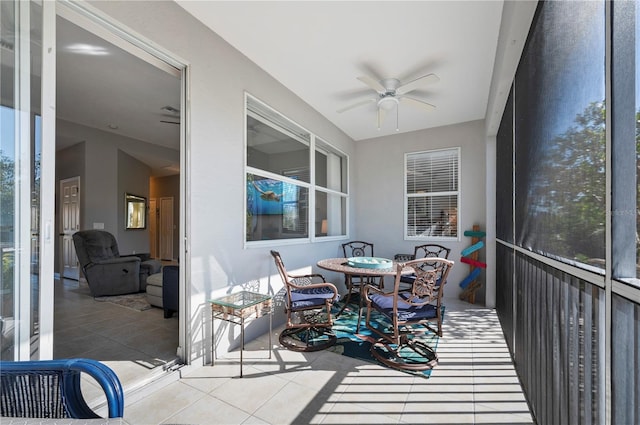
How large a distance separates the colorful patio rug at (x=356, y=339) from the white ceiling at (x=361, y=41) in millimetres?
2980

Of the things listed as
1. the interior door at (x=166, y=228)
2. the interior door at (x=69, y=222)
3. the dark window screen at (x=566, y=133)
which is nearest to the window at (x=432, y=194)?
the dark window screen at (x=566, y=133)

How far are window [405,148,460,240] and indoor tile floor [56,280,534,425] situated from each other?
2414mm

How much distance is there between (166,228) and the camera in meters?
8.85

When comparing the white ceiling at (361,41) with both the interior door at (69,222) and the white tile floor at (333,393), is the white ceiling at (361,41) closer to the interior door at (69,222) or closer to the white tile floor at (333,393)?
the white tile floor at (333,393)

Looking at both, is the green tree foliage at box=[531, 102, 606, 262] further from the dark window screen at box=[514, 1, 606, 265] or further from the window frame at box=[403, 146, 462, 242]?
the window frame at box=[403, 146, 462, 242]

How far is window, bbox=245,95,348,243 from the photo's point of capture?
10.5ft

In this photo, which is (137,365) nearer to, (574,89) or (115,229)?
(574,89)

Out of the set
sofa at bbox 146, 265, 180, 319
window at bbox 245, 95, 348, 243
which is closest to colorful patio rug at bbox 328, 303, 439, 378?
window at bbox 245, 95, 348, 243

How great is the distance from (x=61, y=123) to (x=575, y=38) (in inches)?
274

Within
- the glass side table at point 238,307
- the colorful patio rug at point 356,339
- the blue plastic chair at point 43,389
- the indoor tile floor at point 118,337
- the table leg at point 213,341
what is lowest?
the colorful patio rug at point 356,339

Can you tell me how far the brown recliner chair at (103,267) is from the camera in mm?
4402

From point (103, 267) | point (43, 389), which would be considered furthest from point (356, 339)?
point (103, 267)

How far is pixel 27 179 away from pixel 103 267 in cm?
364

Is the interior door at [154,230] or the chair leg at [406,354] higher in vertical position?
the interior door at [154,230]
